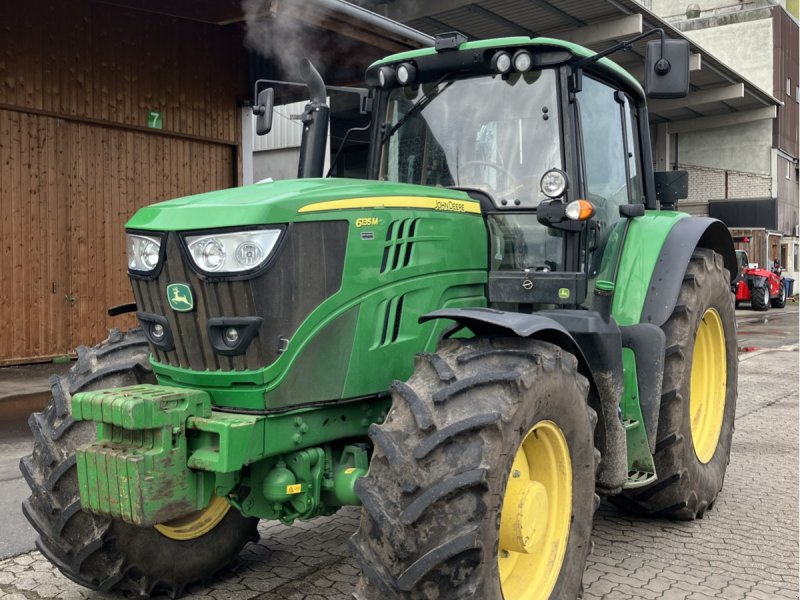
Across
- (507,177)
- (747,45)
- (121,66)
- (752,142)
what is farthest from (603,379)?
(747,45)

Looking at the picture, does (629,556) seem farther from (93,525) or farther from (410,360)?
(93,525)

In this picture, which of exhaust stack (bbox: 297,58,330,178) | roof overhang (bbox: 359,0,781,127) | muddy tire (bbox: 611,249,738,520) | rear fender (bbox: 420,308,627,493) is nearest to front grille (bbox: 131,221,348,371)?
rear fender (bbox: 420,308,627,493)

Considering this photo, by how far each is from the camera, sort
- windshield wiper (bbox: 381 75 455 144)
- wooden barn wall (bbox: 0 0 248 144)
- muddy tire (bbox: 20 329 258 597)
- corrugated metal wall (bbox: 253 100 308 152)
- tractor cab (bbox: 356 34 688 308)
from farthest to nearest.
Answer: corrugated metal wall (bbox: 253 100 308 152) < wooden barn wall (bbox: 0 0 248 144) < windshield wiper (bbox: 381 75 455 144) < tractor cab (bbox: 356 34 688 308) < muddy tire (bbox: 20 329 258 597)

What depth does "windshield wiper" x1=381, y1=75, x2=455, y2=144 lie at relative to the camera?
13.7 feet

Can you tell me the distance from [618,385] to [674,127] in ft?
108

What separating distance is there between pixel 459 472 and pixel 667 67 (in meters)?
2.24

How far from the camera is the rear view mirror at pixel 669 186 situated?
223 inches

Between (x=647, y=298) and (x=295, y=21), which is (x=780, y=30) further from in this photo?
(x=647, y=298)

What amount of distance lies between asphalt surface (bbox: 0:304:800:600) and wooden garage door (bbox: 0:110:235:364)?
5127 mm

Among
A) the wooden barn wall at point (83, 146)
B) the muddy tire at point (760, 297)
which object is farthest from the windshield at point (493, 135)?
the muddy tire at point (760, 297)

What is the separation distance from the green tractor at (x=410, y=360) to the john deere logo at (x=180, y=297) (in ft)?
0.03

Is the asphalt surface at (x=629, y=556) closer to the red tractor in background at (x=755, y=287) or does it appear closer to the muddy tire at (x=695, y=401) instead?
the muddy tire at (x=695, y=401)

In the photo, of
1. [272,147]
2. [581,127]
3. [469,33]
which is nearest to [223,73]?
[272,147]

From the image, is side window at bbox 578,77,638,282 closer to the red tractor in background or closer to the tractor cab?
the tractor cab
